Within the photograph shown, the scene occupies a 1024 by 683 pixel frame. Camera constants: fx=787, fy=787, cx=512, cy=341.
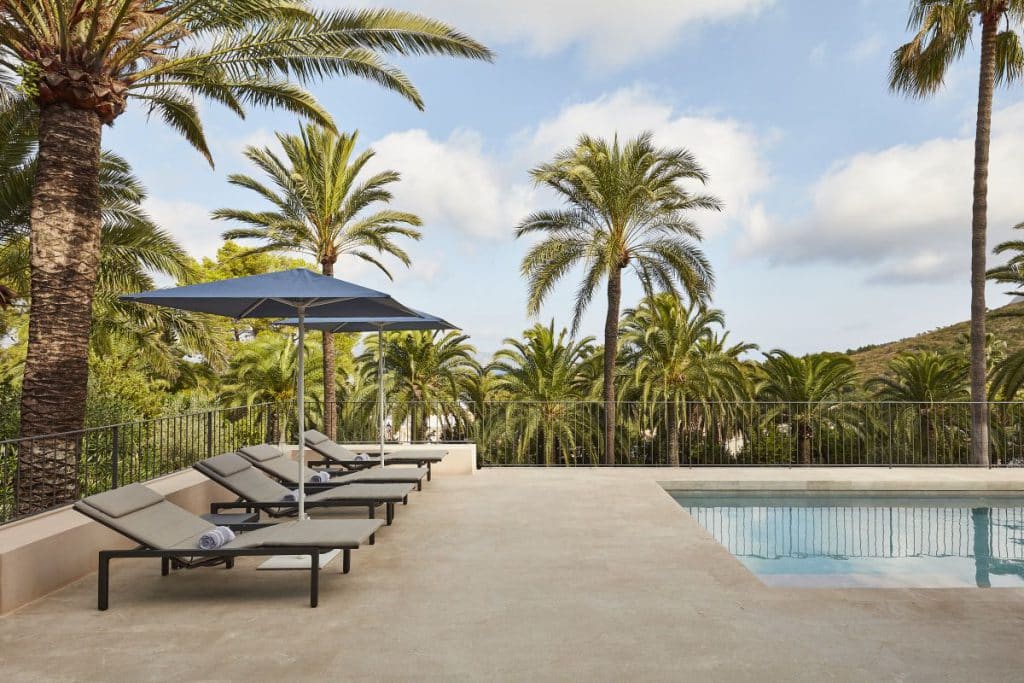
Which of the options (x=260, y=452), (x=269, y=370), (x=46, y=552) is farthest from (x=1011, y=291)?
(x=46, y=552)

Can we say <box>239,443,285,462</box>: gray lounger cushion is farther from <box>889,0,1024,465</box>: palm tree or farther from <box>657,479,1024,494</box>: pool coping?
<box>889,0,1024,465</box>: palm tree

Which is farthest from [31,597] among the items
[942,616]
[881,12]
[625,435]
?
[881,12]

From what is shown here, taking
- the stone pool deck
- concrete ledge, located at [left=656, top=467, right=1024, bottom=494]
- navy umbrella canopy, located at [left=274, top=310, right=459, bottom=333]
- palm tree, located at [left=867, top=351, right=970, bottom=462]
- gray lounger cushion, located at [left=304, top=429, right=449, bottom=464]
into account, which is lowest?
the stone pool deck

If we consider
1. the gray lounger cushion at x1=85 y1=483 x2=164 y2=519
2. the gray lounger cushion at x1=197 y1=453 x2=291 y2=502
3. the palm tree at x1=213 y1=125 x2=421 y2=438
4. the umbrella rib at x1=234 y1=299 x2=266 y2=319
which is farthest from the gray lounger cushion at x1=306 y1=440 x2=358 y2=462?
the palm tree at x1=213 y1=125 x2=421 y2=438

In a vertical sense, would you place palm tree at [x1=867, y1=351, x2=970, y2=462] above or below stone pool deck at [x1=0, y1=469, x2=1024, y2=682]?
above

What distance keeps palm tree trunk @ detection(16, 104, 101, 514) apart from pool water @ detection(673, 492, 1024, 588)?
25.5 ft

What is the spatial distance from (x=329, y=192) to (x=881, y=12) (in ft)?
43.8

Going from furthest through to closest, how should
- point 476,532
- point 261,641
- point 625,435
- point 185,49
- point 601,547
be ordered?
point 625,435 < point 185,49 < point 476,532 < point 601,547 < point 261,641

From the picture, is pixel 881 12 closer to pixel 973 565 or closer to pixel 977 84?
pixel 977 84

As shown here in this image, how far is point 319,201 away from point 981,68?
47.5 ft

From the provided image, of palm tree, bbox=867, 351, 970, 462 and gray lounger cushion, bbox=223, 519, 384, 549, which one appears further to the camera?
palm tree, bbox=867, 351, 970, 462

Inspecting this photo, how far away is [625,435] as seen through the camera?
2258 centimetres

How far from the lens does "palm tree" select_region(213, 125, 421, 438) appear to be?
710 inches

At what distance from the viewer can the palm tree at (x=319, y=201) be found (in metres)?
18.0
